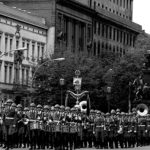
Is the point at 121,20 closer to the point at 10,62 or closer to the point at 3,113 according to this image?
the point at 10,62

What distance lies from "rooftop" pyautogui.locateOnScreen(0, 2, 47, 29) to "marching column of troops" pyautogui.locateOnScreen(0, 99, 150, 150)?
4910 cm

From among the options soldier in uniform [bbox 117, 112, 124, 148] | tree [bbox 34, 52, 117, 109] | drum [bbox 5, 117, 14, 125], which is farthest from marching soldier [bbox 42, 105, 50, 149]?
tree [bbox 34, 52, 117, 109]

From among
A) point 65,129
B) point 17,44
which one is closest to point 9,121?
Result: point 65,129

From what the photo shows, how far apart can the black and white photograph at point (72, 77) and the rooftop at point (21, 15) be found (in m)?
0.11

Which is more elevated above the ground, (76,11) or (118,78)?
(76,11)

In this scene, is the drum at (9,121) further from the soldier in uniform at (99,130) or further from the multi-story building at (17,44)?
the multi-story building at (17,44)

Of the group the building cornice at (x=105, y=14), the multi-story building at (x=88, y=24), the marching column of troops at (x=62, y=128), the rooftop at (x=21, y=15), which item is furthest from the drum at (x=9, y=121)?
the building cornice at (x=105, y=14)

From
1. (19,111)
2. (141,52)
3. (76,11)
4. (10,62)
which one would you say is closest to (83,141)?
(19,111)

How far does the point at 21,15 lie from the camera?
10138 cm

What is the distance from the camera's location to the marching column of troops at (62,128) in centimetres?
3734

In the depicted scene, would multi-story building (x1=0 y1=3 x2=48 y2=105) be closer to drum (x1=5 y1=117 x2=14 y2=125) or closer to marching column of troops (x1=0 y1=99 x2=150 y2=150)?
marching column of troops (x1=0 y1=99 x2=150 y2=150)

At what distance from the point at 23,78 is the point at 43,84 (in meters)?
11.4

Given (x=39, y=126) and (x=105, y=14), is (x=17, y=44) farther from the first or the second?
(x=39, y=126)

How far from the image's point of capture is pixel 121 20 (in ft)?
480
